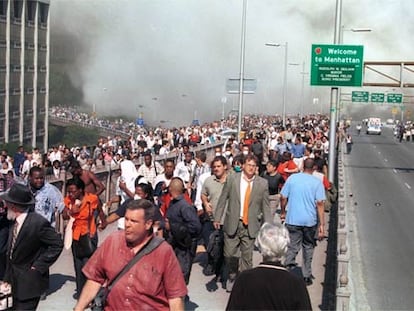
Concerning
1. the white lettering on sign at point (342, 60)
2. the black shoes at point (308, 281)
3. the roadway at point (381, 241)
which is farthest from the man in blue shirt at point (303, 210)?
the white lettering on sign at point (342, 60)

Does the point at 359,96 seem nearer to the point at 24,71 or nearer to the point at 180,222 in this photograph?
the point at 24,71

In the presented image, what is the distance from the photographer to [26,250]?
6078mm

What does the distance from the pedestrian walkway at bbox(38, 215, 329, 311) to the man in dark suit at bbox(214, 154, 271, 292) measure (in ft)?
1.84

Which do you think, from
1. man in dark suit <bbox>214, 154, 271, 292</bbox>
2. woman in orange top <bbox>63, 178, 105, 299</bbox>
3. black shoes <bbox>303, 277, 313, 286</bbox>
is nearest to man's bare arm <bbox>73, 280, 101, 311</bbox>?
woman in orange top <bbox>63, 178, 105, 299</bbox>

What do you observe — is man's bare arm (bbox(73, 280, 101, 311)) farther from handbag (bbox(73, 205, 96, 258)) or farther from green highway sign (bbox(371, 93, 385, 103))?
green highway sign (bbox(371, 93, 385, 103))

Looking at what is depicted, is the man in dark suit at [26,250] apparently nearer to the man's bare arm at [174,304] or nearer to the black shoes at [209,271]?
the man's bare arm at [174,304]

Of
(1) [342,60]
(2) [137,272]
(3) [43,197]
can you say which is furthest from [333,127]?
(2) [137,272]

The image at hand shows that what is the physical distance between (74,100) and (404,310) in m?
81.3

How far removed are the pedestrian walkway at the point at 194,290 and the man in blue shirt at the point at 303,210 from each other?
1.82 feet

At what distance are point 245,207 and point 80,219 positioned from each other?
176cm

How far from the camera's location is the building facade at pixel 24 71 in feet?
199

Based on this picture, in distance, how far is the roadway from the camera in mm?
10320

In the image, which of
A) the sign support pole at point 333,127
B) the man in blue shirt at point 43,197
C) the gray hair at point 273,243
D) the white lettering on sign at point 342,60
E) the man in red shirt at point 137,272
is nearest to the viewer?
the gray hair at point 273,243

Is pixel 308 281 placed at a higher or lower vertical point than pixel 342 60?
lower
